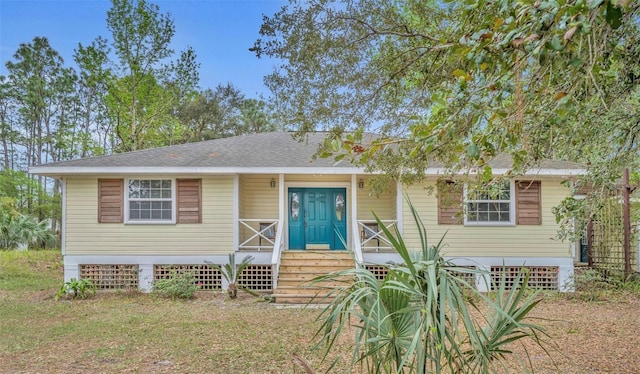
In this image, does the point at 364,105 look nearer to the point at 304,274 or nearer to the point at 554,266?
the point at 304,274

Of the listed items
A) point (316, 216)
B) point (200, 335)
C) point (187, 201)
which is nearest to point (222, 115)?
point (316, 216)

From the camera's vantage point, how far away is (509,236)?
987 centimetres

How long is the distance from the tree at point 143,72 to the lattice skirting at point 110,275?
33.9 feet

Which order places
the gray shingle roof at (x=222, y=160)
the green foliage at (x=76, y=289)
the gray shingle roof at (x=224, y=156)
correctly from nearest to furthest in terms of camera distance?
the green foliage at (x=76, y=289)
the gray shingle roof at (x=222, y=160)
the gray shingle roof at (x=224, y=156)

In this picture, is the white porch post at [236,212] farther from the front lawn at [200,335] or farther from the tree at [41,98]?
the tree at [41,98]

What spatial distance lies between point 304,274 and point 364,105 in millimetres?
5143

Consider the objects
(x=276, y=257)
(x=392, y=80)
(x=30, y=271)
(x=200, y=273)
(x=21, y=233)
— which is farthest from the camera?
(x=21, y=233)

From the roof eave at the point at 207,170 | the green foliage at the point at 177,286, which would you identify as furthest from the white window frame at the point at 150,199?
the green foliage at the point at 177,286

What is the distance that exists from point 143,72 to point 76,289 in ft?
39.6

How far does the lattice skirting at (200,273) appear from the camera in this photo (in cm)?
991

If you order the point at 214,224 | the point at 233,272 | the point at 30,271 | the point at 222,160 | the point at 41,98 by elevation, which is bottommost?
the point at 30,271

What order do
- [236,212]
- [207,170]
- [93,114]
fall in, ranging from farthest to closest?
[93,114] < [236,212] < [207,170]

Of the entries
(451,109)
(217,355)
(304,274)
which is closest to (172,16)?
(304,274)

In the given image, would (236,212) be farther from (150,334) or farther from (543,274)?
(543,274)
